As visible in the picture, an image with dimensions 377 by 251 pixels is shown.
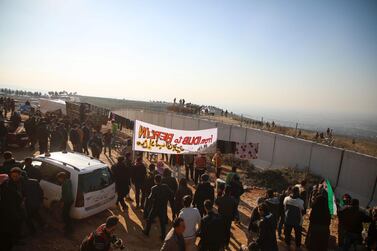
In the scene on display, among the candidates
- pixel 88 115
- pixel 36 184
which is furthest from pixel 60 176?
pixel 88 115

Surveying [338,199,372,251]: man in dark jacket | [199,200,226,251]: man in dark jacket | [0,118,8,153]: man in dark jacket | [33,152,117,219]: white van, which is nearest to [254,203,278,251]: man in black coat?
[199,200,226,251]: man in dark jacket

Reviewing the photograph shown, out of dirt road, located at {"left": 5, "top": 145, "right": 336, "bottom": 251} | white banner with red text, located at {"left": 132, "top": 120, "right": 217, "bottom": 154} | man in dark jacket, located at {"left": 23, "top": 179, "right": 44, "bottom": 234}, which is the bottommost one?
dirt road, located at {"left": 5, "top": 145, "right": 336, "bottom": 251}

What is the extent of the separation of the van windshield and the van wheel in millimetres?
1016

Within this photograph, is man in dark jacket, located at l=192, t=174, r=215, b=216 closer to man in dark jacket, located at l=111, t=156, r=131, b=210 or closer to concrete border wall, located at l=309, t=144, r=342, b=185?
man in dark jacket, located at l=111, t=156, r=131, b=210

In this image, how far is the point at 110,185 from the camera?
8656mm

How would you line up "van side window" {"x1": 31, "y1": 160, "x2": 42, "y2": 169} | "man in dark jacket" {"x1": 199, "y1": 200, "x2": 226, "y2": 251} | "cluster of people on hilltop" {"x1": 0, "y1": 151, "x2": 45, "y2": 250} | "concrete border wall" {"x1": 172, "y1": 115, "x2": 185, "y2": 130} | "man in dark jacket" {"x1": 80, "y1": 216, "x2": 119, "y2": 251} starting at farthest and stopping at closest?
"concrete border wall" {"x1": 172, "y1": 115, "x2": 185, "y2": 130}, "van side window" {"x1": 31, "y1": 160, "x2": 42, "y2": 169}, "cluster of people on hilltop" {"x1": 0, "y1": 151, "x2": 45, "y2": 250}, "man in dark jacket" {"x1": 199, "y1": 200, "x2": 226, "y2": 251}, "man in dark jacket" {"x1": 80, "y1": 216, "x2": 119, "y2": 251}

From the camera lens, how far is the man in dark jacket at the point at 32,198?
711 centimetres

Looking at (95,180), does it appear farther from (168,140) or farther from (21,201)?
(168,140)

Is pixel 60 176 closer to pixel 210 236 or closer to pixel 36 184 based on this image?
pixel 36 184

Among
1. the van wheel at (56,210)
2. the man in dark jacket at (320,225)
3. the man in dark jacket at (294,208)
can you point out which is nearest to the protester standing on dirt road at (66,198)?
the van wheel at (56,210)

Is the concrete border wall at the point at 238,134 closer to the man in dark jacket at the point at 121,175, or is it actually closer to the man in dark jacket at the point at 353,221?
the man in dark jacket at the point at 121,175

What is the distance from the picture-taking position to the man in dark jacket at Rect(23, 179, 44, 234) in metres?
7.11

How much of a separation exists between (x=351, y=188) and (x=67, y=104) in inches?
1101

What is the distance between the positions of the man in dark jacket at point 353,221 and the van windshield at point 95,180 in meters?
6.60
